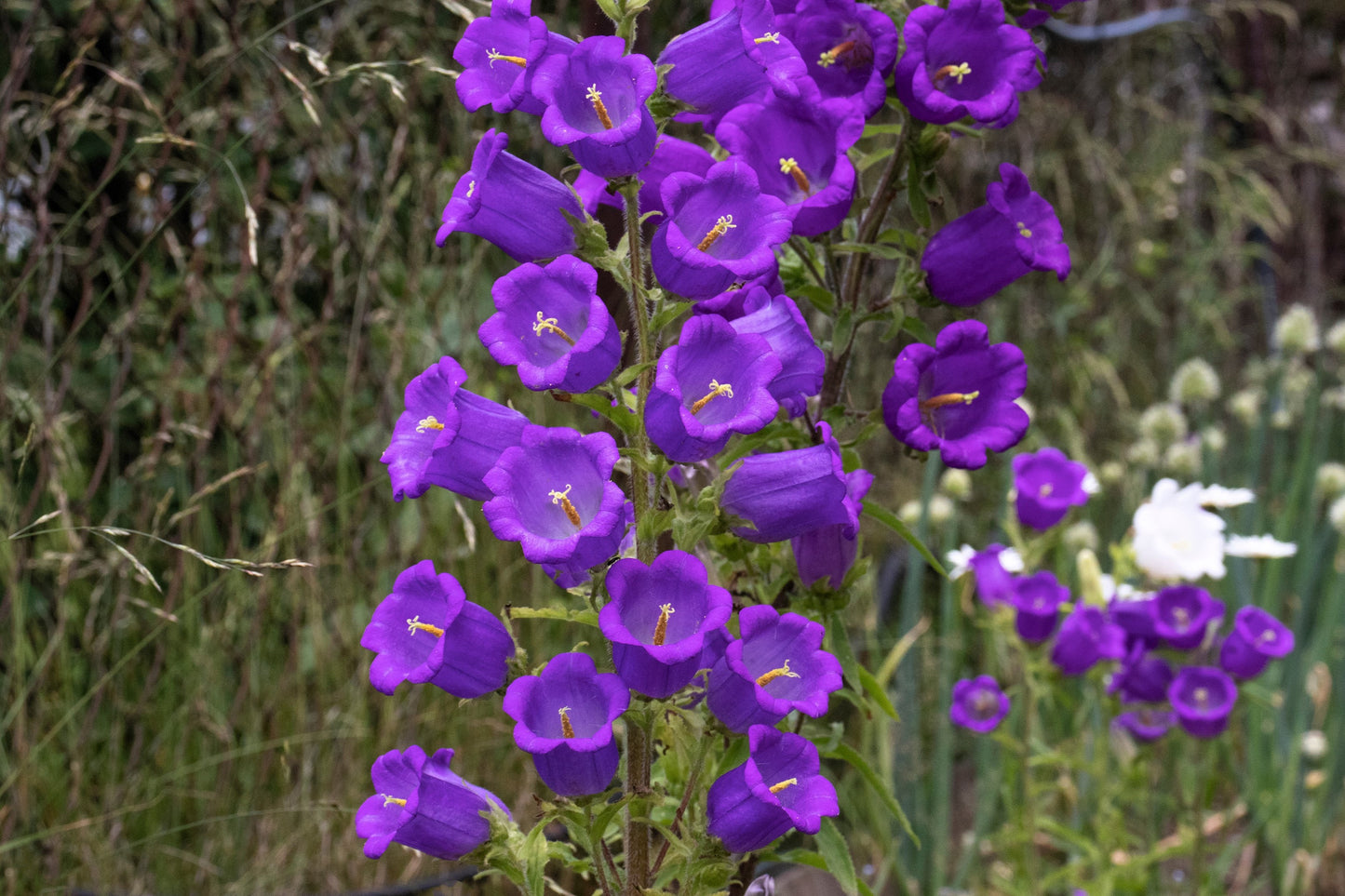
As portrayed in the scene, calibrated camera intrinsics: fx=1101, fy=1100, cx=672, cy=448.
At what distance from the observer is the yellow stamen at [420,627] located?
0.75m

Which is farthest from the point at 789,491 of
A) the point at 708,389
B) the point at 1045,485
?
the point at 1045,485

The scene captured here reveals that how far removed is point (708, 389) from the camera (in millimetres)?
761

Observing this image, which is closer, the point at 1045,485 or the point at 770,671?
the point at 770,671

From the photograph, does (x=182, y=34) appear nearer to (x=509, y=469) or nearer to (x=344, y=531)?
(x=344, y=531)

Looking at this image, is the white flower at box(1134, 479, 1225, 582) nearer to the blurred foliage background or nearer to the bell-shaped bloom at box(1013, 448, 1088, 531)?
the bell-shaped bloom at box(1013, 448, 1088, 531)

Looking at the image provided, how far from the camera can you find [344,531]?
1873 millimetres

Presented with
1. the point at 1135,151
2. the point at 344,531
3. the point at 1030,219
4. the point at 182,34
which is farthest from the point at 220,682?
the point at 1135,151

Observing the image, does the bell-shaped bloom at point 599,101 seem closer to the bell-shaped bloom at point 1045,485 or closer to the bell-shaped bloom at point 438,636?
the bell-shaped bloom at point 438,636

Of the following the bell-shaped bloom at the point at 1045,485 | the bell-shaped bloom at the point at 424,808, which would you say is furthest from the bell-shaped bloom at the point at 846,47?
the bell-shaped bloom at the point at 1045,485

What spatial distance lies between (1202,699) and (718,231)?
1.35m

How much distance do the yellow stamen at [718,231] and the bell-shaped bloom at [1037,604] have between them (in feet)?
3.40

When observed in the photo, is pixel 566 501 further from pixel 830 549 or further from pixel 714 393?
pixel 830 549

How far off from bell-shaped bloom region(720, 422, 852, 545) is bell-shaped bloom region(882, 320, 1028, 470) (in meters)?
0.14

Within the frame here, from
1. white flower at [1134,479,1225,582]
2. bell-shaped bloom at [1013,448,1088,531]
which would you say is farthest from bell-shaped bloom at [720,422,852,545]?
white flower at [1134,479,1225,582]
